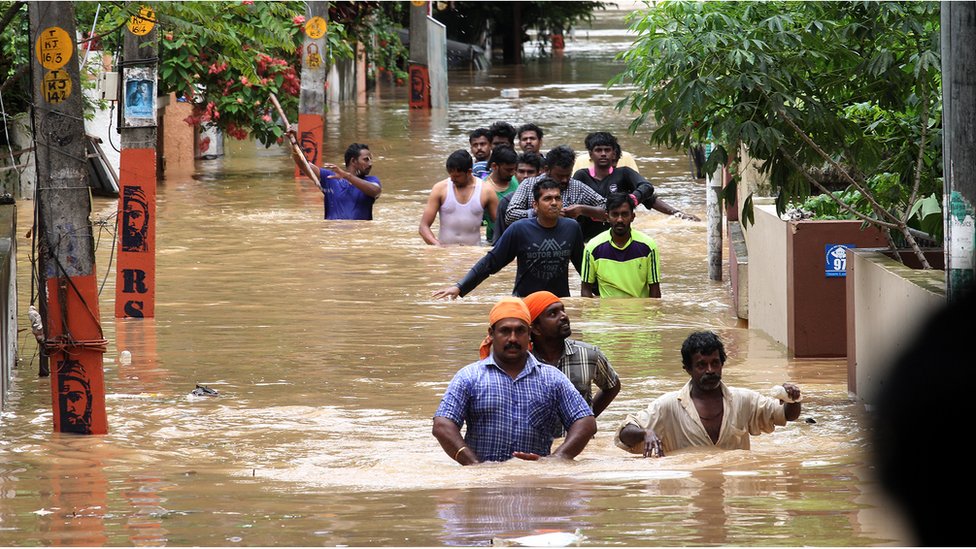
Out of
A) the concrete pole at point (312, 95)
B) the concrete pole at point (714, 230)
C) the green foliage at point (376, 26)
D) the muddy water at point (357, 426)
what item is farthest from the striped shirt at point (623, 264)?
the green foliage at point (376, 26)

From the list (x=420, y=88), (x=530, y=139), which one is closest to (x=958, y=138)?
(x=530, y=139)

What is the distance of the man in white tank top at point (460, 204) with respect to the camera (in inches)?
655

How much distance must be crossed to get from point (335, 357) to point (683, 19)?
388 centimetres

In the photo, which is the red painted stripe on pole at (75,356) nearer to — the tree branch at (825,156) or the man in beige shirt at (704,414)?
the man in beige shirt at (704,414)

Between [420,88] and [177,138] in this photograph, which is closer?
[177,138]

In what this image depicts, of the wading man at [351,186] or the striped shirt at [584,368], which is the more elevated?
the wading man at [351,186]

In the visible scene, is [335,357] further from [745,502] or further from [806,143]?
[745,502]

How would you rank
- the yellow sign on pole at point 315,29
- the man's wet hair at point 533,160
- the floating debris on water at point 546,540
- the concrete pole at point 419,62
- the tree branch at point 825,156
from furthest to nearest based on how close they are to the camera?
the concrete pole at point 419,62
the yellow sign on pole at point 315,29
the man's wet hair at point 533,160
the tree branch at point 825,156
the floating debris on water at point 546,540

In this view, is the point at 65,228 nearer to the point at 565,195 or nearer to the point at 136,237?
the point at 136,237

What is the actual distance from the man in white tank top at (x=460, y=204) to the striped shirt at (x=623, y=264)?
3.66 metres

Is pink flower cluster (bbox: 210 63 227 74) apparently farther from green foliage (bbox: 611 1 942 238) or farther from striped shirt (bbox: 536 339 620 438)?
striped shirt (bbox: 536 339 620 438)

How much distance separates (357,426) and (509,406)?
6.27ft

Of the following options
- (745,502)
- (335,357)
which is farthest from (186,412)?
(745,502)

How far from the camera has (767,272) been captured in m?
13.0
